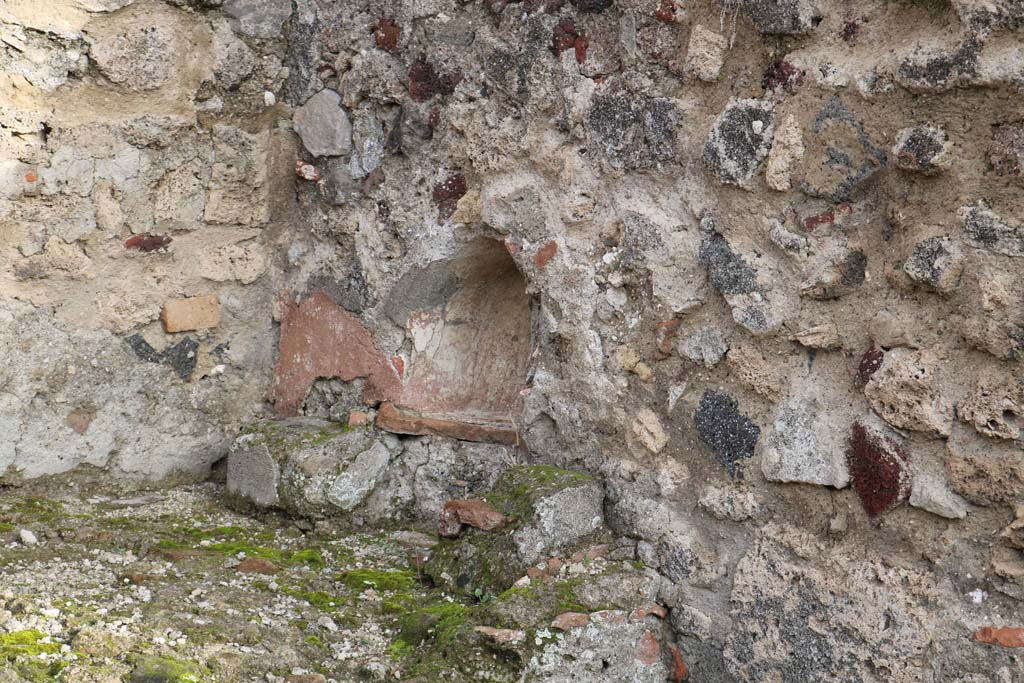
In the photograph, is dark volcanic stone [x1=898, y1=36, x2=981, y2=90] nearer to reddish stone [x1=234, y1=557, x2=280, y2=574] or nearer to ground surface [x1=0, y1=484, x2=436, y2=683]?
ground surface [x1=0, y1=484, x2=436, y2=683]

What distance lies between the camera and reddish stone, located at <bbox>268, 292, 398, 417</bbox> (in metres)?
3.18

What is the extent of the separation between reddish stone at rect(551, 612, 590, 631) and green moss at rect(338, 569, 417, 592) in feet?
1.85

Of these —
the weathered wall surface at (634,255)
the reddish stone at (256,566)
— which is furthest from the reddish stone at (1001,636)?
the reddish stone at (256,566)

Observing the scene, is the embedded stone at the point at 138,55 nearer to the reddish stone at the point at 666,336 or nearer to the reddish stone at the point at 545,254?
the reddish stone at the point at 545,254

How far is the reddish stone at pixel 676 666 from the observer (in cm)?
248

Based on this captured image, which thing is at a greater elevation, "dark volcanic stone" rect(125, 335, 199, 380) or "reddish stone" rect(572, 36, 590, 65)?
"reddish stone" rect(572, 36, 590, 65)

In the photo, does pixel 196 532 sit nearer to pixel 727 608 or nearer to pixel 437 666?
pixel 437 666

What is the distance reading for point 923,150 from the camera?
2.06 meters

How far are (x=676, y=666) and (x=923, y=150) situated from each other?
48.8 inches

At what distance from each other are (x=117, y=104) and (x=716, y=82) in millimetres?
1666

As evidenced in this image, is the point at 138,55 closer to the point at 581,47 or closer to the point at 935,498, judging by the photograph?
the point at 581,47

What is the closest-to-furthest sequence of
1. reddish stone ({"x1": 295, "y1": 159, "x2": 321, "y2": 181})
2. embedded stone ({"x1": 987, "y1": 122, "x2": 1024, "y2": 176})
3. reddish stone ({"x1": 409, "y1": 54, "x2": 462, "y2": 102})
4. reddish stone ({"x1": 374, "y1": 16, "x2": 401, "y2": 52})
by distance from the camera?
embedded stone ({"x1": 987, "y1": 122, "x2": 1024, "y2": 176})
reddish stone ({"x1": 409, "y1": 54, "x2": 462, "y2": 102})
reddish stone ({"x1": 374, "y1": 16, "x2": 401, "y2": 52})
reddish stone ({"x1": 295, "y1": 159, "x2": 321, "y2": 181})

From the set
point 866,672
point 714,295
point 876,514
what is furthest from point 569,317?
point 866,672

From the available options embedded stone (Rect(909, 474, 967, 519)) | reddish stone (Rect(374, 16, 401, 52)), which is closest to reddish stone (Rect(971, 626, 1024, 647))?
embedded stone (Rect(909, 474, 967, 519))
